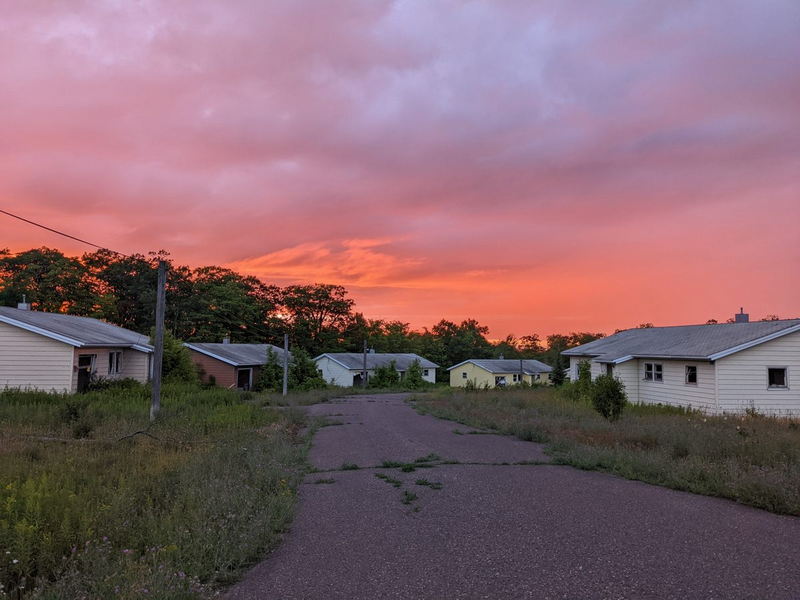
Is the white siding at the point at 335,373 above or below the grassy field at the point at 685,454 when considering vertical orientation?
below

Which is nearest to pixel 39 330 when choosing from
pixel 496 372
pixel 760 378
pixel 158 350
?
pixel 158 350

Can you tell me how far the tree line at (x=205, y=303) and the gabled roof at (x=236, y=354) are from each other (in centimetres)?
843

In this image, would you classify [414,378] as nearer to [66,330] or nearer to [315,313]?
[315,313]

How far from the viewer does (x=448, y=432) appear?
15883 millimetres

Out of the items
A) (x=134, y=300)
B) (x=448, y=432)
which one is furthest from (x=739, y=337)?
(x=134, y=300)

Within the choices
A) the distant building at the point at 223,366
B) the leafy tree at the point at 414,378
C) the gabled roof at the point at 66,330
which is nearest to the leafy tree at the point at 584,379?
the gabled roof at the point at 66,330

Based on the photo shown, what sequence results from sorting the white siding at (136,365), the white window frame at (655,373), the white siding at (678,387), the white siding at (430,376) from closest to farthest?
the white siding at (678,387)
the white window frame at (655,373)
the white siding at (136,365)
the white siding at (430,376)

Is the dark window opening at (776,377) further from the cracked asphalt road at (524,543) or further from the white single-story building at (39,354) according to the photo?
the white single-story building at (39,354)

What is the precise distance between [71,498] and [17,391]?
16.8m

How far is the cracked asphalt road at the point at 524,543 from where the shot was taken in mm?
4676

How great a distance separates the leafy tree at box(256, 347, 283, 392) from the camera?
41031 millimetres

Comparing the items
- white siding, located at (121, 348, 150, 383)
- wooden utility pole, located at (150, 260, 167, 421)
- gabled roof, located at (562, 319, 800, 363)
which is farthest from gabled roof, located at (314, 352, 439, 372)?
wooden utility pole, located at (150, 260, 167, 421)

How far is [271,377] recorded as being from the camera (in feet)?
136

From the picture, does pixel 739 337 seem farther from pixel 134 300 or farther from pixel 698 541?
pixel 134 300
